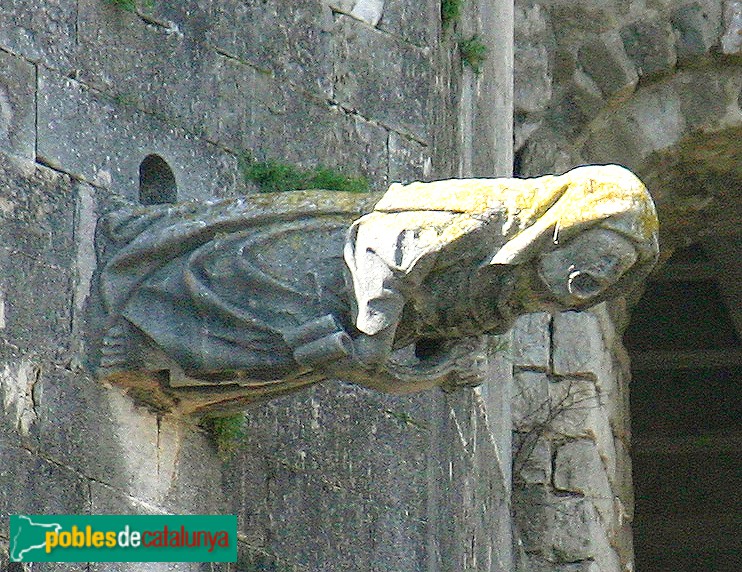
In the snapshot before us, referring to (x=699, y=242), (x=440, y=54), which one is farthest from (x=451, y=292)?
(x=699, y=242)

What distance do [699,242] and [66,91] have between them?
228 inches

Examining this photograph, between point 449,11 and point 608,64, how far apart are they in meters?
2.80

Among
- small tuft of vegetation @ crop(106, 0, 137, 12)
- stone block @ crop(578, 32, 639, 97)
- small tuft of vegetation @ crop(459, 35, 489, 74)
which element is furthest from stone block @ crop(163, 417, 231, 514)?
stone block @ crop(578, 32, 639, 97)

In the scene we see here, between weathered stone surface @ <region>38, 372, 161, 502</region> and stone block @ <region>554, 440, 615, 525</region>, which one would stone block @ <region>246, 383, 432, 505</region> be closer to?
weathered stone surface @ <region>38, 372, 161, 502</region>

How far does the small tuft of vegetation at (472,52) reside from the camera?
22.1ft

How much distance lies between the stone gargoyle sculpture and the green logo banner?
26 centimetres

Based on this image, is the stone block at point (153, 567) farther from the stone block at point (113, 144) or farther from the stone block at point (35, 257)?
the stone block at point (113, 144)

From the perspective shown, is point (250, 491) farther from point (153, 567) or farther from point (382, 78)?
point (382, 78)

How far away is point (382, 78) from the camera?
6.07 m

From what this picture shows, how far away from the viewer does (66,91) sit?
5094 mm

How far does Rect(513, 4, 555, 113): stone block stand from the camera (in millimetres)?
9148

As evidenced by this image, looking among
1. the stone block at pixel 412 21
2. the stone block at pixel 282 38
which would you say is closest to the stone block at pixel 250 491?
the stone block at pixel 282 38

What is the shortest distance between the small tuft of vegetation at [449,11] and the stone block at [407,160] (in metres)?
0.45

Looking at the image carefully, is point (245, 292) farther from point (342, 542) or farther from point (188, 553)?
point (342, 542)
